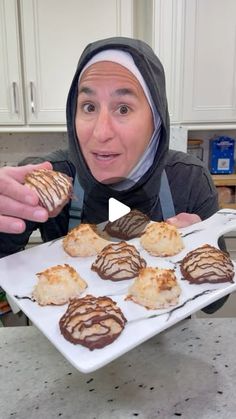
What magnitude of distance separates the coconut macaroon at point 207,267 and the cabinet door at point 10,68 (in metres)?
1.63

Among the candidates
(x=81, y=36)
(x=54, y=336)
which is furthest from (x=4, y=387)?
(x=81, y=36)

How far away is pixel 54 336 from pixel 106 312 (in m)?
0.09

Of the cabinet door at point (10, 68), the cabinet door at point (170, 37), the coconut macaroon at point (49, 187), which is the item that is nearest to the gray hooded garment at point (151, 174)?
the coconut macaroon at point (49, 187)

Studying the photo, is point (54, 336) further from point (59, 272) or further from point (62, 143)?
point (62, 143)

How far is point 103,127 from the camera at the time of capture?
2.93ft

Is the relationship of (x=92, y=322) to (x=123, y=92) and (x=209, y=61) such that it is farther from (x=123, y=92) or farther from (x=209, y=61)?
(x=209, y=61)

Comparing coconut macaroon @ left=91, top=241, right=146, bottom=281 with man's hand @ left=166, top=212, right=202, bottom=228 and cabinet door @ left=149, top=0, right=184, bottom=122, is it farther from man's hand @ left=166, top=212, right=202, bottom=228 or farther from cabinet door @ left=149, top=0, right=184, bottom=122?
cabinet door @ left=149, top=0, right=184, bottom=122

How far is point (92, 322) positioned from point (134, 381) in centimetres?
17

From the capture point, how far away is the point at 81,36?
2.03m

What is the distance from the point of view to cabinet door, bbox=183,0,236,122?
202 centimetres

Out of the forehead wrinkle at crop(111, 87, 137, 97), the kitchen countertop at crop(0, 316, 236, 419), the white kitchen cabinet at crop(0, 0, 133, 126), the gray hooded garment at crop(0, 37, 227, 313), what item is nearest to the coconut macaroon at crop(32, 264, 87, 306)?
the kitchen countertop at crop(0, 316, 236, 419)

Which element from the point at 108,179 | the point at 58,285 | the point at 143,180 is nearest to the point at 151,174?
the point at 143,180

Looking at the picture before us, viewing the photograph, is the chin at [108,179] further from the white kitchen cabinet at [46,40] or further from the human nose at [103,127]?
the white kitchen cabinet at [46,40]

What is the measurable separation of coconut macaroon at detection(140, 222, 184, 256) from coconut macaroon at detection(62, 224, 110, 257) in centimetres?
10
